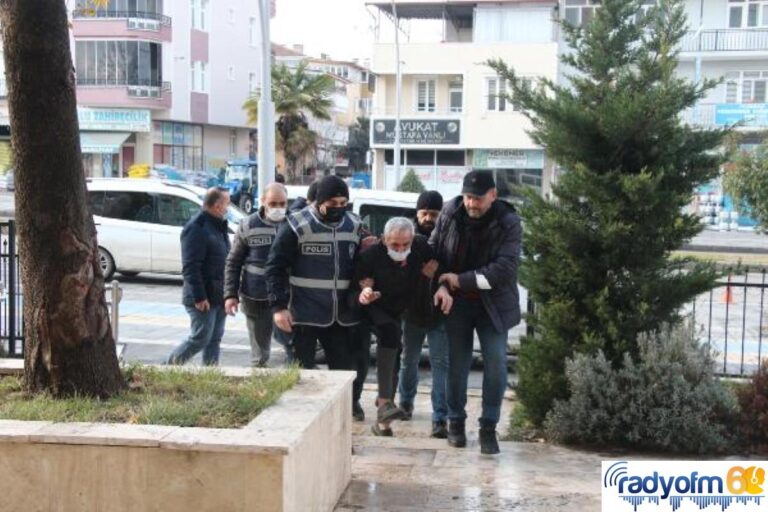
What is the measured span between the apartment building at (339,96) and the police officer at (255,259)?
5992 cm

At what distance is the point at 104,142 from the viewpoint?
4656cm

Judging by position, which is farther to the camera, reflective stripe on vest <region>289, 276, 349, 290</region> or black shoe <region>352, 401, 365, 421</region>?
black shoe <region>352, 401, 365, 421</region>

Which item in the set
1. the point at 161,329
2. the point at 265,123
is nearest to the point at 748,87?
the point at 265,123

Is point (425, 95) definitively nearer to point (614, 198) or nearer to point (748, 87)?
point (748, 87)

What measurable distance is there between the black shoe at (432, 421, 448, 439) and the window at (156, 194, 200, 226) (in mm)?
10320

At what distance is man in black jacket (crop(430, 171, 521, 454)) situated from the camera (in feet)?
20.1

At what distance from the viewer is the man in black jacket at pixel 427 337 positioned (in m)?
6.62

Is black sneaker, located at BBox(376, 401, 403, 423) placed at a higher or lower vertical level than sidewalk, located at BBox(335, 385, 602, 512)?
higher

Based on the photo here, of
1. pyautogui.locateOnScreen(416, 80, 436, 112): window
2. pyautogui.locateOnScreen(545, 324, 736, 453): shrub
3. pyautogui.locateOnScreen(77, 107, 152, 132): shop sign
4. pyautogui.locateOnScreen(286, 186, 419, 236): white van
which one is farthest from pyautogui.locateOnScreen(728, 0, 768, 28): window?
pyautogui.locateOnScreen(545, 324, 736, 453): shrub

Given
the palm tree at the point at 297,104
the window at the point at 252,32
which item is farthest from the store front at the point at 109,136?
the window at the point at 252,32

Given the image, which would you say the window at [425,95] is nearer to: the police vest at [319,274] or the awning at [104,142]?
the awning at [104,142]

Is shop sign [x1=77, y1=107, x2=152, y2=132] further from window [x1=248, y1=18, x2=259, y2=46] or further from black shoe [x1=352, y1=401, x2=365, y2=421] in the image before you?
black shoe [x1=352, y1=401, x2=365, y2=421]

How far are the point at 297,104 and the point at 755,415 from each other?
44.8 meters

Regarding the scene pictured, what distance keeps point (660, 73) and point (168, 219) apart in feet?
36.9
